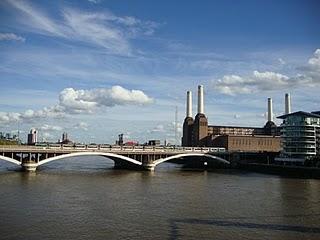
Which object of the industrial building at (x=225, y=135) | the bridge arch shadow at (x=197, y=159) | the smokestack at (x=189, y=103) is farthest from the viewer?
the smokestack at (x=189, y=103)

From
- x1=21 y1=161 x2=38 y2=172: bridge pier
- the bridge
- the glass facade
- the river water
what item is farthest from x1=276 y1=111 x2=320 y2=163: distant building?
x1=21 y1=161 x2=38 y2=172: bridge pier

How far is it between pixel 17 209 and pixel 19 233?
6.35 metres

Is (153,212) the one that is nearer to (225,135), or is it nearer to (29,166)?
(29,166)

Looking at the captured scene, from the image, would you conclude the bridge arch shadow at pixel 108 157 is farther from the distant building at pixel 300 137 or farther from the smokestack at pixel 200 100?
the smokestack at pixel 200 100

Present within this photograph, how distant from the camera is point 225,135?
104062 millimetres

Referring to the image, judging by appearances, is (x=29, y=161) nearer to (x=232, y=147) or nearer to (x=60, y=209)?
(x=60, y=209)

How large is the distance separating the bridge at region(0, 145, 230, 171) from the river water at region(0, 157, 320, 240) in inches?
537

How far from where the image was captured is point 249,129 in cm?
13288

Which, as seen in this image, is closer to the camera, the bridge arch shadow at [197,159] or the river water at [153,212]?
the river water at [153,212]

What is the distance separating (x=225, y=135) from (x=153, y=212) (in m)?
79.3

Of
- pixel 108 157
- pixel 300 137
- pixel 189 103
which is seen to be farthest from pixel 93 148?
pixel 189 103

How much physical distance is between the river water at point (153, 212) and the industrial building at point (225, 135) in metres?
62.4

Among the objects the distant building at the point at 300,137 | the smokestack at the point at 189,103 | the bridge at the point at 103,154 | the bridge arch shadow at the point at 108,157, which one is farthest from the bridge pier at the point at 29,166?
the smokestack at the point at 189,103

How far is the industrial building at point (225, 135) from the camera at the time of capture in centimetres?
10281
